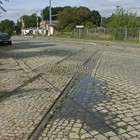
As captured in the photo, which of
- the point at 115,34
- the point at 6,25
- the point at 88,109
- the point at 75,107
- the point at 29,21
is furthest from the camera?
the point at 29,21

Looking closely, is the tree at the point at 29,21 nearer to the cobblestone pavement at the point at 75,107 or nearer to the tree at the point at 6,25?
the tree at the point at 6,25

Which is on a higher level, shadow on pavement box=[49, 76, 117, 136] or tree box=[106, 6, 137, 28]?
tree box=[106, 6, 137, 28]

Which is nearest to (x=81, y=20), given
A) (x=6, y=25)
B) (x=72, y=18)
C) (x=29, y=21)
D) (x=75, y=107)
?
(x=72, y=18)

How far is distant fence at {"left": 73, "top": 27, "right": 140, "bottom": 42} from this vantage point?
148 ft

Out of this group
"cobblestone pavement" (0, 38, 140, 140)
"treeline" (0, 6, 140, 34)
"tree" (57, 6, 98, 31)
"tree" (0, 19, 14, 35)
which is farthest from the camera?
"tree" (0, 19, 14, 35)

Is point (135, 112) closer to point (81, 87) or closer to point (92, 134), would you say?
point (92, 134)

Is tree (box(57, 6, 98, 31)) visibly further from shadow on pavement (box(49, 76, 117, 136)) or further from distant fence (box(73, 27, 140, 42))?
shadow on pavement (box(49, 76, 117, 136))

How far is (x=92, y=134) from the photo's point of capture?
5148 mm

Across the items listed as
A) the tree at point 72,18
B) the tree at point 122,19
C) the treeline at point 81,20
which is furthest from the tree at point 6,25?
the tree at point 122,19

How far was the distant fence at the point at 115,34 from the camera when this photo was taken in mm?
44975

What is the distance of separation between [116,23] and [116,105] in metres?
47.0

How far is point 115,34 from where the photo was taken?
1951 inches

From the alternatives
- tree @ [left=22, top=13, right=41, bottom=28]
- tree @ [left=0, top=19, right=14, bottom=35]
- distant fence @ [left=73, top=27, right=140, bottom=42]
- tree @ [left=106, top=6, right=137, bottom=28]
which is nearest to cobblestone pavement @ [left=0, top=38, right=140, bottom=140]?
distant fence @ [left=73, top=27, right=140, bottom=42]

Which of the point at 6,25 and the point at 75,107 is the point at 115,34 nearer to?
the point at 75,107
